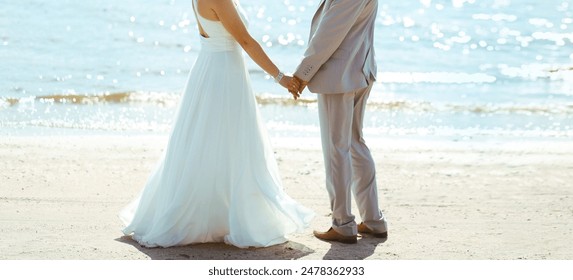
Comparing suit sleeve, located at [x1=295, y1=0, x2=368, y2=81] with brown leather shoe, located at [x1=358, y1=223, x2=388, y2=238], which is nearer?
suit sleeve, located at [x1=295, y1=0, x2=368, y2=81]

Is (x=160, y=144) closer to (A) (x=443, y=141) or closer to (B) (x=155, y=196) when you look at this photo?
(A) (x=443, y=141)

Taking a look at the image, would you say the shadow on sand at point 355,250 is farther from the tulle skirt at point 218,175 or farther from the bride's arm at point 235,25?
the bride's arm at point 235,25

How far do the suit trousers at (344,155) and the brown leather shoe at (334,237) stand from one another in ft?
0.10

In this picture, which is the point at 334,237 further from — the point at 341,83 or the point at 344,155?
the point at 341,83

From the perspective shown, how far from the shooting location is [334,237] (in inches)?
228

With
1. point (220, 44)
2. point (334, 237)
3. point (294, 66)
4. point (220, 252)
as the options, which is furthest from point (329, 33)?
point (294, 66)

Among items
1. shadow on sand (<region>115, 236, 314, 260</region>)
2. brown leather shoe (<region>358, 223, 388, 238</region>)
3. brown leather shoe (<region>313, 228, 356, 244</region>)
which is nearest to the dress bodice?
shadow on sand (<region>115, 236, 314, 260</region>)

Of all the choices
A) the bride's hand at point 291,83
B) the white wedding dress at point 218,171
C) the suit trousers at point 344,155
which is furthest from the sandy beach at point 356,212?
the bride's hand at point 291,83

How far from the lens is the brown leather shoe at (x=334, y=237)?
5738 mm

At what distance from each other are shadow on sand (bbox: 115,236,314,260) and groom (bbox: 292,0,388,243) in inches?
15.7

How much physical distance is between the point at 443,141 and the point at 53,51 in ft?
27.8

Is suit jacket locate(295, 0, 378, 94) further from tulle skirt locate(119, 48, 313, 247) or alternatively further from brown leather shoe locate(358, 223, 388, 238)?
brown leather shoe locate(358, 223, 388, 238)

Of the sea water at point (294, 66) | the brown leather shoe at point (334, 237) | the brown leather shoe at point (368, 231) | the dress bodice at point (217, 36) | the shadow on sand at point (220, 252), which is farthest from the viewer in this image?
the sea water at point (294, 66)

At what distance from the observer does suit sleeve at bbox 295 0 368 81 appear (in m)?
5.36
